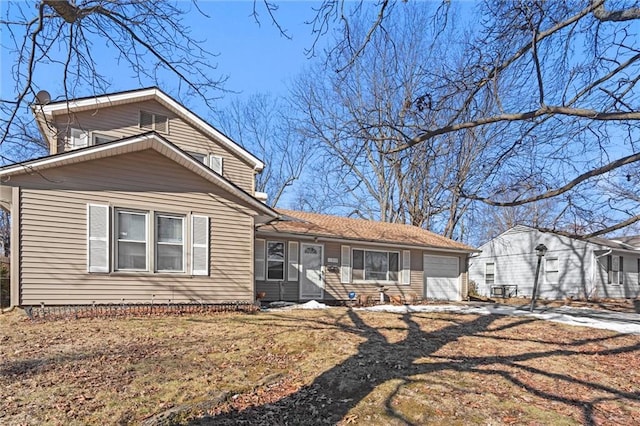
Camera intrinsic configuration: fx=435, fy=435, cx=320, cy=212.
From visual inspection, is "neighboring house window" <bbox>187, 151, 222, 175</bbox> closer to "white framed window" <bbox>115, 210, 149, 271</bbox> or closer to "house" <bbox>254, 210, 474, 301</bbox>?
"house" <bbox>254, 210, 474, 301</bbox>

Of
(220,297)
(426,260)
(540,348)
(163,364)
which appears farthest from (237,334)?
(426,260)

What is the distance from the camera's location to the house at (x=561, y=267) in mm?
22562

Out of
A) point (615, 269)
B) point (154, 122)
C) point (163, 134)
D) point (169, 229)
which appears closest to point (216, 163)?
point (163, 134)

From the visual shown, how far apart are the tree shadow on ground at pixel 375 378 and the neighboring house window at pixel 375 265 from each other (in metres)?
7.24

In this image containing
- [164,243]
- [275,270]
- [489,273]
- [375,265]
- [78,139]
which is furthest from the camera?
[489,273]

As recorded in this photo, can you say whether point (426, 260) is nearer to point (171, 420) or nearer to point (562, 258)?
point (562, 258)

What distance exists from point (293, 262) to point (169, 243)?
16.8 feet

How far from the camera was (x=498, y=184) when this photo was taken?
6848mm

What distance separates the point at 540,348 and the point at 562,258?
59.0ft

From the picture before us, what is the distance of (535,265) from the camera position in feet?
80.7

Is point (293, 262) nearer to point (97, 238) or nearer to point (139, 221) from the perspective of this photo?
point (139, 221)

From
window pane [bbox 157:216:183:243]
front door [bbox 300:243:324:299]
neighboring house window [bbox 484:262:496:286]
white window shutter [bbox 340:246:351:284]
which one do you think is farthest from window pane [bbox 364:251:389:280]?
neighboring house window [bbox 484:262:496:286]

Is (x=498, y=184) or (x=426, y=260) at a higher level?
(x=498, y=184)

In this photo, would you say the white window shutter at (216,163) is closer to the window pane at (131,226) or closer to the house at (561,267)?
the window pane at (131,226)
